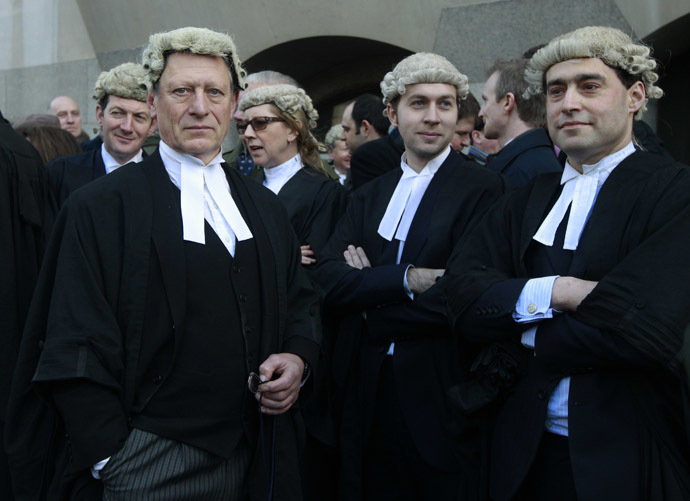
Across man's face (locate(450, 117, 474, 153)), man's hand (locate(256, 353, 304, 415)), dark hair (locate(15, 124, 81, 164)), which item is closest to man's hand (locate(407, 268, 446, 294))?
man's hand (locate(256, 353, 304, 415))

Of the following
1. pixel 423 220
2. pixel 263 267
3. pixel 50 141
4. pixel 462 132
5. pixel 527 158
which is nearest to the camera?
pixel 263 267

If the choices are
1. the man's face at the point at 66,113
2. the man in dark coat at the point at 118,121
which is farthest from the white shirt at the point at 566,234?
the man's face at the point at 66,113

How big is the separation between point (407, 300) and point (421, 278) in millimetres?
104

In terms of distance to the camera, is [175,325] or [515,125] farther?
[515,125]

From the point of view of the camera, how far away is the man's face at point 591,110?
8.07 ft

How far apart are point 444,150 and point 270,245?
115 cm

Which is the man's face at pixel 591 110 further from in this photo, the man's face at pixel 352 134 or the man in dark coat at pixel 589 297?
the man's face at pixel 352 134

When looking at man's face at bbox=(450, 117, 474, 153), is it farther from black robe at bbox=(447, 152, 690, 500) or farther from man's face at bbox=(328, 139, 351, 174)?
black robe at bbox=(447, 152, 690, 500)

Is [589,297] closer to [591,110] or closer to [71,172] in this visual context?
[591,110]

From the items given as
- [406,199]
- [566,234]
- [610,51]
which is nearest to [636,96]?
[610,51]

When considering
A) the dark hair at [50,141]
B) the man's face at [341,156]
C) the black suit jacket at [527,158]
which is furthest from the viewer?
the man's face at [341,156]

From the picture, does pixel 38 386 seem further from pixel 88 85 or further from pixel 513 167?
pixel 88 85

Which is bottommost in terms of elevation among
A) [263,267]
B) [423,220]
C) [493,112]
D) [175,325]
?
[175,325]

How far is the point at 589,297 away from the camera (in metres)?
2.20
